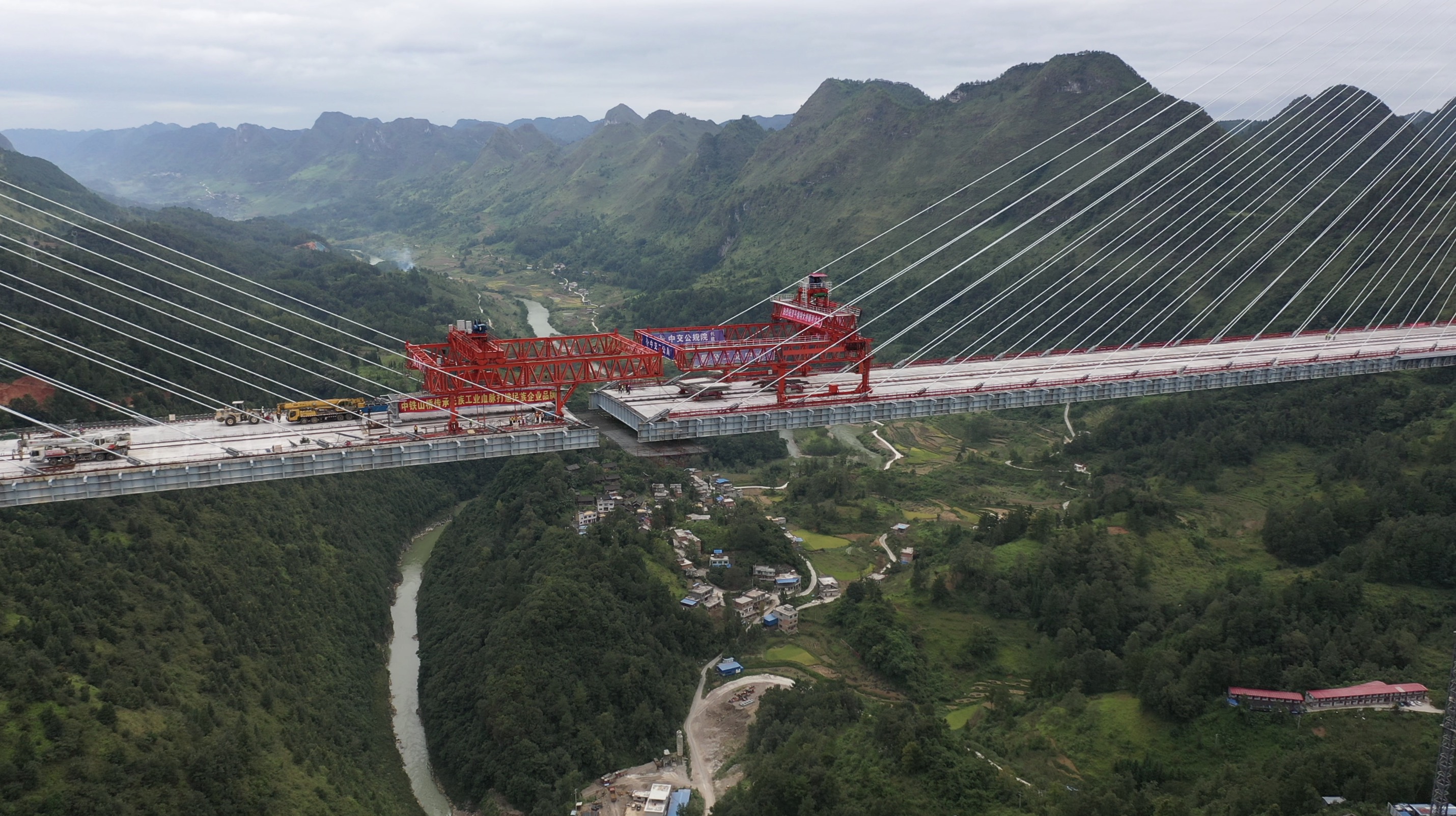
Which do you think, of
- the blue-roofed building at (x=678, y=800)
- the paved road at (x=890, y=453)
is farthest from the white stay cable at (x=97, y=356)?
the paved road at (x=890, y=453)

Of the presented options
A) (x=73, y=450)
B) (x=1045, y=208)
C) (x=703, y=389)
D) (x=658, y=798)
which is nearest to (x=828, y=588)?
(x=703, y=389)

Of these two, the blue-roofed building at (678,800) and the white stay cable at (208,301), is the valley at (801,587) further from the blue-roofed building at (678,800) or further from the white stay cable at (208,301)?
the white stay cable at (208,301)

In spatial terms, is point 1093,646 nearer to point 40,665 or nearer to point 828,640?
point 828,640

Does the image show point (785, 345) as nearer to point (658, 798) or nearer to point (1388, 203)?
point (658, 798)

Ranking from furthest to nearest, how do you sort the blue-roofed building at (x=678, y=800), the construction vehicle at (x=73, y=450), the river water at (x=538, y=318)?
the river water at (x=538, y=318)
the blue-roofed building at (x=678, y=800)
the construction vehicle at (x=73, y=450)

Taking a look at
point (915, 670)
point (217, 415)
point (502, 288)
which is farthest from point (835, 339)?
point (502, 288)

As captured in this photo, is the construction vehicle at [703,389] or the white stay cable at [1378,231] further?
the white stay cable at [1378,231]
